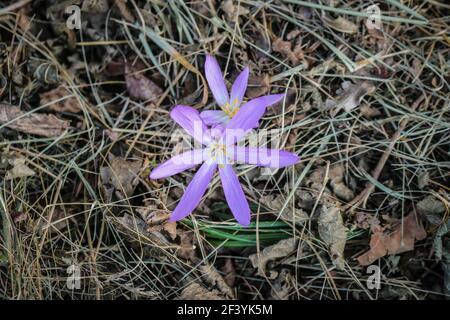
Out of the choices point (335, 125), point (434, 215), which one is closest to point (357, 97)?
point (335, 125)

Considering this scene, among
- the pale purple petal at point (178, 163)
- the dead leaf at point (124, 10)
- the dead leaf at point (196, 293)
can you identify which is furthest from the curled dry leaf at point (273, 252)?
the dead leaf at point (124, 10)

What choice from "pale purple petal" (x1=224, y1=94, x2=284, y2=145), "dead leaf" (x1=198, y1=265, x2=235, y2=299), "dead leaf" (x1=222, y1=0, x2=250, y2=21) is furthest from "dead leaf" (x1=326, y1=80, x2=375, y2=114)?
"dead leaf" (x1=198, y1=265, x2=235, y2=299)

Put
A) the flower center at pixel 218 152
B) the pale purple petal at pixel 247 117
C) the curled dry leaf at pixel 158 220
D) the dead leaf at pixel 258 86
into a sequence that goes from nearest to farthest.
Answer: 1. the pale purple petal at pixel 247 117
2. the flower center at pixel 218 152
3. the curled dry leaf at pixel 158 220
4. the dead leaf at pixel 258 86

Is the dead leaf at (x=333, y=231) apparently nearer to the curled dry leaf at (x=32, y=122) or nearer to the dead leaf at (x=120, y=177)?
the dead leaf at (x=120, y=177)

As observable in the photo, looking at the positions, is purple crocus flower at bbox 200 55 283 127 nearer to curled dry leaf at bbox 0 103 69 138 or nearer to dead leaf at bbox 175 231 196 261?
dead leaf at bbox 175 231 196 261

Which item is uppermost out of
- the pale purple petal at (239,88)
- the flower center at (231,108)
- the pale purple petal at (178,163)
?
the pale purple petal at (239,88)

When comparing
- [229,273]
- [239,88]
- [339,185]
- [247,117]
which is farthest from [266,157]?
[229,273]
